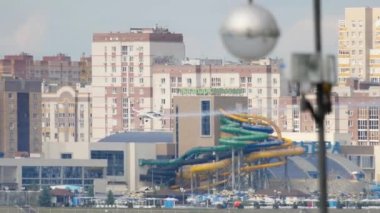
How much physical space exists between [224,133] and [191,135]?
166cm

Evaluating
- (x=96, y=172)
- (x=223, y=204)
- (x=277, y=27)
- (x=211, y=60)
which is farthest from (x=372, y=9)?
(x=277, y=27)

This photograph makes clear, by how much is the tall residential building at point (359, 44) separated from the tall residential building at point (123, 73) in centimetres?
1311

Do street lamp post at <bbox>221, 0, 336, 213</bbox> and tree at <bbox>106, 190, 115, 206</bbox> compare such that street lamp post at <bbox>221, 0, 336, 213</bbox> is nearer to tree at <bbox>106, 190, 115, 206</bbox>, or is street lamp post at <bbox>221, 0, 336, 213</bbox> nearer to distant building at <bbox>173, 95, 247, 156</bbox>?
tree at <bbox>106, 190, 115, 206</bbox>

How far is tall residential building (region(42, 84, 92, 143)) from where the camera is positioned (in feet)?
437

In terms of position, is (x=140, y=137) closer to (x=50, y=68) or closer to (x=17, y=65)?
(x=17, y=65)

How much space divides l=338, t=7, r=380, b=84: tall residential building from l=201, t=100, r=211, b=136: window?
31790 millimetres

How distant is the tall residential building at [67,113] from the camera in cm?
13312

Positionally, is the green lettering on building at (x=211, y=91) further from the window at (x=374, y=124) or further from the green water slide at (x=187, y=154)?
the green water slide at (x=187, y=154)

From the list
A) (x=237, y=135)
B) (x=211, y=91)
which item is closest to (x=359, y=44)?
(x=211, y=91)

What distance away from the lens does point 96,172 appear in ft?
358

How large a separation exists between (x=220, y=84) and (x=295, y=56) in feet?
375

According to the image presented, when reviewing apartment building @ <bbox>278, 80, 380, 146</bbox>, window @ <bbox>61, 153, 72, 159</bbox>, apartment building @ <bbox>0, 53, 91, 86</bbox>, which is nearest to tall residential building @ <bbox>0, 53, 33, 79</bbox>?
apartment building @ <bbox>0, 53, 91, 86</bbox>

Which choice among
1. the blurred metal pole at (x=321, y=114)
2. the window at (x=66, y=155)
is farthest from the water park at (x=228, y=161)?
the blurred metal pole at (x=321, y=114)

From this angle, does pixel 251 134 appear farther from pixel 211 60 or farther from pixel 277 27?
pixel 277 27
